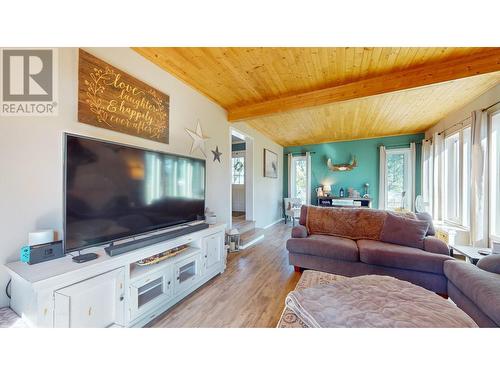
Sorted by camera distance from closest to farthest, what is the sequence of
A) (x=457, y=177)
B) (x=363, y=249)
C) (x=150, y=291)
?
(x=150, y=291)
(x=363, y=249)
(x=457, y=177)

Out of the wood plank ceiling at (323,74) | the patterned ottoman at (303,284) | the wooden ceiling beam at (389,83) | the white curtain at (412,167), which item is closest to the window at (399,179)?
the white curtain at (412,167)

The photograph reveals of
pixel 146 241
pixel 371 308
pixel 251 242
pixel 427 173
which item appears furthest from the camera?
pixel 427 173

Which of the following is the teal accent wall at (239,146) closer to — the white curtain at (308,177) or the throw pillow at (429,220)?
the white curtain at (308,177)

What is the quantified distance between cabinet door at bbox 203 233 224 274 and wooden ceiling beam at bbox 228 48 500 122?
218 cm

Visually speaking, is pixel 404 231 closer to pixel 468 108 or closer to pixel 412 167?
pixel 468 108

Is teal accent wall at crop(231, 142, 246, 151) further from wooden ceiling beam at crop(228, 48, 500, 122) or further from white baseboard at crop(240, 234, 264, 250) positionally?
white baseboard at crop(240, 234, 264, 250)

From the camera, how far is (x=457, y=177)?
11.1ft

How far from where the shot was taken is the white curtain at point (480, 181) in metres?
2.42

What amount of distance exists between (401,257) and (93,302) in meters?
2.76

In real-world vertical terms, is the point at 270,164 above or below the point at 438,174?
above

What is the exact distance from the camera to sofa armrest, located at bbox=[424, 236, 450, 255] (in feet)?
6.47

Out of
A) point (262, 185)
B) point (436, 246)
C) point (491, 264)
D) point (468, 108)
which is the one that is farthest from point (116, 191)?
point (468, 108)
